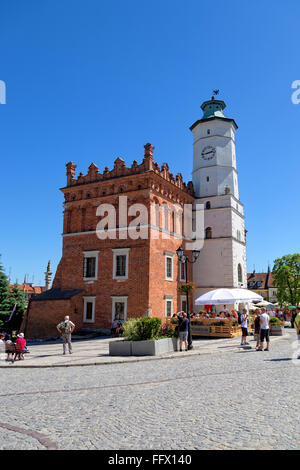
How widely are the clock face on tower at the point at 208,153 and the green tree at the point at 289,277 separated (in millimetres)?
19307

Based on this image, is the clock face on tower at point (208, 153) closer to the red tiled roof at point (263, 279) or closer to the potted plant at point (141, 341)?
the potted plant at point (141, 341)

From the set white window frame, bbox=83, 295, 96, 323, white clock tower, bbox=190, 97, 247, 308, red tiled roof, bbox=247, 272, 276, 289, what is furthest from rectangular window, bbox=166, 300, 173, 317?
red tiled roof, bbox=247, 272, 276, 289

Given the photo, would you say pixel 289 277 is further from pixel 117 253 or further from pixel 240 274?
pixel 117 253

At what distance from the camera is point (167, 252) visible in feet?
88.3

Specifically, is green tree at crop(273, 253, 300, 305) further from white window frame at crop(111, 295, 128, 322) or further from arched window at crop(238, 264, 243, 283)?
white window frame at crop(111, 295, 128, 322)

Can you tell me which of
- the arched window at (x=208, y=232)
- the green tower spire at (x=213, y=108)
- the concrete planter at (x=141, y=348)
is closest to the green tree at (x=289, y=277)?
the arched window at (x=208, y=232)

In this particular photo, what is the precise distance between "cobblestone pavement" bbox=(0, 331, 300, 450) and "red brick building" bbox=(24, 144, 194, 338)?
13.8 meters

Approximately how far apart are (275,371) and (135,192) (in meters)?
18.3

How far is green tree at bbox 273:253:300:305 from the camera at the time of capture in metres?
43.7

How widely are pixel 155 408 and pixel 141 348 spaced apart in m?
7.99

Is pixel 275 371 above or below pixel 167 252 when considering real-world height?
below

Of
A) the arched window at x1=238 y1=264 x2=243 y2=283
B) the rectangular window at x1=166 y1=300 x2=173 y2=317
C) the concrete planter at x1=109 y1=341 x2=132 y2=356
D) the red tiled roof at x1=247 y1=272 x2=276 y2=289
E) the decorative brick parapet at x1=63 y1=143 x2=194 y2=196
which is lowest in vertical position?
the concrete planter at x1=109 y1=341 x2=132 y2=356
